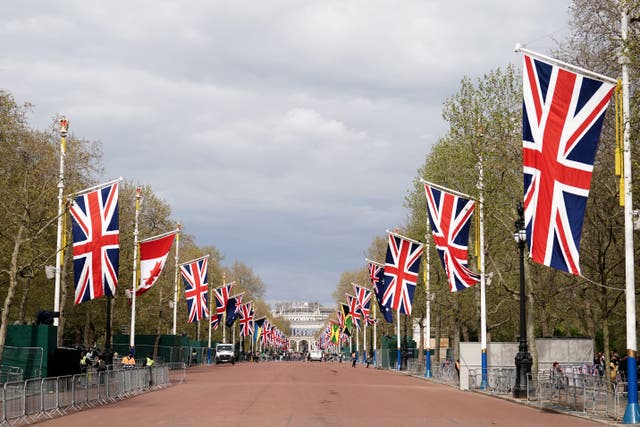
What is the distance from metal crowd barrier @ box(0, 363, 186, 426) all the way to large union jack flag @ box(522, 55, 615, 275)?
13.6 meters

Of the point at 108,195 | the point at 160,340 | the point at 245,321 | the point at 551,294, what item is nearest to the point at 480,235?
the point at 551,294

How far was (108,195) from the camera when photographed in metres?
33.7

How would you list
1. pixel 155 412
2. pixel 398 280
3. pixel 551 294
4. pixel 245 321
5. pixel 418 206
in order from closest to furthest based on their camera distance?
pixel 155 412, pixel 551 294, pixel 398 280, pixel 418 206, pixel 245 321

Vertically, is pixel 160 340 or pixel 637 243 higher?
pixel 637 243

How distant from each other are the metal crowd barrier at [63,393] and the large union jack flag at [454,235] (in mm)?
13809

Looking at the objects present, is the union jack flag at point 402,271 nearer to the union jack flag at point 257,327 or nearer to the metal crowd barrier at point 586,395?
the metal crowd barrier at point 586,395

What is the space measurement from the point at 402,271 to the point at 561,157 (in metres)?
29.9

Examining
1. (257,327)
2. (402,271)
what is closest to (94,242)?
(402,271)

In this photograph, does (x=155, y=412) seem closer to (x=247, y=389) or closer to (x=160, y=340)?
(x=247, y=389)

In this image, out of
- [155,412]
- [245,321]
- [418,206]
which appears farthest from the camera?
[245,321]

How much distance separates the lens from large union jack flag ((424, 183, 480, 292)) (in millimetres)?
36094

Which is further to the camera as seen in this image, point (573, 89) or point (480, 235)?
point (480, 235)

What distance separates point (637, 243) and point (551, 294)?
15.7ft

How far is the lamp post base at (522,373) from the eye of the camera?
110 feet
